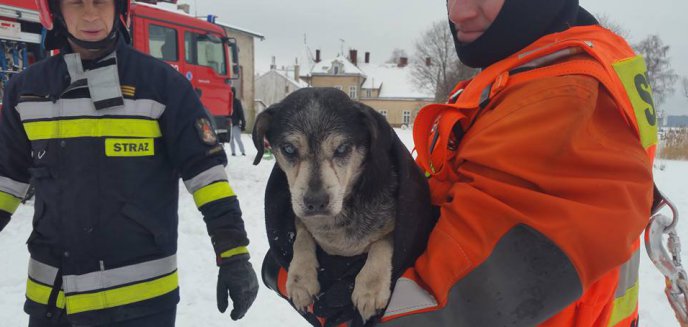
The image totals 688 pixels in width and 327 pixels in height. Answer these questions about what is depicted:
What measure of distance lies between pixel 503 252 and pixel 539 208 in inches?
5.9

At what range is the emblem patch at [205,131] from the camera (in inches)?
82.0

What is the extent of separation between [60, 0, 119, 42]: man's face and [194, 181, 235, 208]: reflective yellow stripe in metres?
0.88

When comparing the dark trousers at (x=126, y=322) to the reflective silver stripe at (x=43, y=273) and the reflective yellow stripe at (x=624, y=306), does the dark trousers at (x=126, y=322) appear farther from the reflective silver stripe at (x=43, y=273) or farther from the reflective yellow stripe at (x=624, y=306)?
the reflective yellow stripe at (x=624, y=306)

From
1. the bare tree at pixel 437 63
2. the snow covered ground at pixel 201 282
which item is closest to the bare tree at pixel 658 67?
the bare tree at pixel 437 63

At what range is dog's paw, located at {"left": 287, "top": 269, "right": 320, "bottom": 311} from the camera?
1.74 m

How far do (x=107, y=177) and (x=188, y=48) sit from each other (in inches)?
345

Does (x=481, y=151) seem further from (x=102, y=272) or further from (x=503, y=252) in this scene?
(x=102, y=272)

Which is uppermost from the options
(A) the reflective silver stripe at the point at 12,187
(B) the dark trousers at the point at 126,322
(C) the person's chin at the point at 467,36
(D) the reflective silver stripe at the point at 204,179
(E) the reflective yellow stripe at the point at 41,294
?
(C) the person's chin at the point at 467,36

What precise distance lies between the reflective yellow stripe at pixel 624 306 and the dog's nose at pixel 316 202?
1101mm

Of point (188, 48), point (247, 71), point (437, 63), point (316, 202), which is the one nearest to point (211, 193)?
point (316, 202)

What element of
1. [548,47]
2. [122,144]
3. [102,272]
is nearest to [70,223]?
[102,272]

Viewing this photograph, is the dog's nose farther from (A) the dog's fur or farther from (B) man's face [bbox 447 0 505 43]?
(B) man's face [bbox 447 0 505 43]

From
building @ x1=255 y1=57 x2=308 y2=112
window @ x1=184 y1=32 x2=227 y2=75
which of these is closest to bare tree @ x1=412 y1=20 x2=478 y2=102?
building @ x1=255 y1=57 x2=308 y2=112

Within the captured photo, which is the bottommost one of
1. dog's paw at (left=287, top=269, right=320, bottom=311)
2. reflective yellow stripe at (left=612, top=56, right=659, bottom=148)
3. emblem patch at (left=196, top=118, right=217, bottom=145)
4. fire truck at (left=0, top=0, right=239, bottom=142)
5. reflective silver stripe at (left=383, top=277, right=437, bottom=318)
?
dog's paw at (left=287, top=269, right=320, bottom=311)
